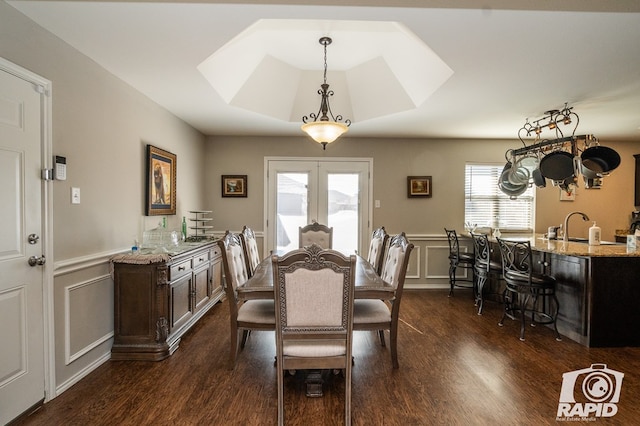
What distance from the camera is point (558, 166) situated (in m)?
3.56

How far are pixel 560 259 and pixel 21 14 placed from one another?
190 inches

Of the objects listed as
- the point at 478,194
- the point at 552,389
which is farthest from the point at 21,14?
the point at 478,194

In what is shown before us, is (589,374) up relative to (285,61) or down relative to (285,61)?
down

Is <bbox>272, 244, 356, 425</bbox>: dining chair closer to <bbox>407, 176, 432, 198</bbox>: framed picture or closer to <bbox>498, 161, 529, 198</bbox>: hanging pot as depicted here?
<bbox>498, 161, 529, 198</bbox>: hanging pot

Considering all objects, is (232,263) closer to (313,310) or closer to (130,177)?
(313,310)

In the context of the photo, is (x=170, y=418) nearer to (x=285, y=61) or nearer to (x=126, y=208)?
(x=126, y=208)

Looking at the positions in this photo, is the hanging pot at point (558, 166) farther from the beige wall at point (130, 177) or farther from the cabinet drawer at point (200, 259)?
the cabinet drawer at point (200, 259)

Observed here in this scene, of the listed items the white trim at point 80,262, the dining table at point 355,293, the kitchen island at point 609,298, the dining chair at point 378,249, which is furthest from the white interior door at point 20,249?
the kitchen island at point 609,298

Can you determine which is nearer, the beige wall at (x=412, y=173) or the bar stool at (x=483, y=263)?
the bar stool at (x=483, y=263)

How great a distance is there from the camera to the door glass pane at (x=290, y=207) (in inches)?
202

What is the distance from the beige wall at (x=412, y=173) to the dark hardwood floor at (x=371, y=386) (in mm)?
2254

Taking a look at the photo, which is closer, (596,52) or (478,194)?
(596,52)

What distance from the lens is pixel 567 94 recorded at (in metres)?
3.19

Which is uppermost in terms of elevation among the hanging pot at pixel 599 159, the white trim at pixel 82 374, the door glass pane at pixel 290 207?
the hanging pot at pixel 599 159
